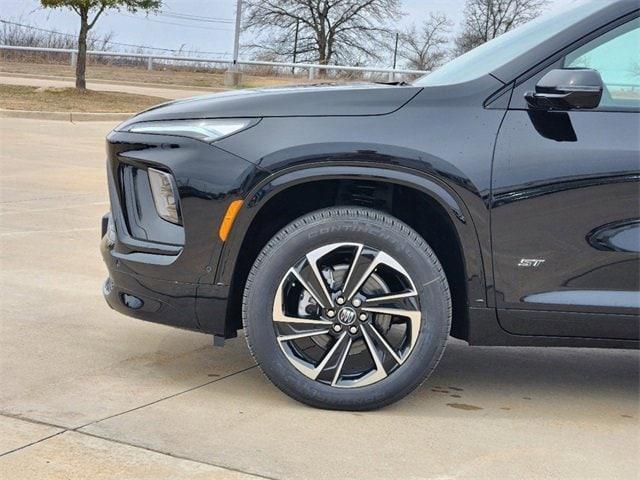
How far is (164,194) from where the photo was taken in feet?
13.1

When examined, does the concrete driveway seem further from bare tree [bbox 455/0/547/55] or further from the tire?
bare tree [bbox 455/0/547/55]

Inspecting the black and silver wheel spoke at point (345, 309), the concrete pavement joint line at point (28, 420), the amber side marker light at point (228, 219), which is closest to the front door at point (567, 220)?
the black and silver wheel spoke at point (345, 309)

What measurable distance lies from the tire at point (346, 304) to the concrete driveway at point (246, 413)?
14 cm

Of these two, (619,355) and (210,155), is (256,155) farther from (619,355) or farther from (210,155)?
(619,355)

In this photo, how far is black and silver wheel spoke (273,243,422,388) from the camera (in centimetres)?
386

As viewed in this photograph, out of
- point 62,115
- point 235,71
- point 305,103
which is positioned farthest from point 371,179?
point 235,71

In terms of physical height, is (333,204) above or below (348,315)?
above

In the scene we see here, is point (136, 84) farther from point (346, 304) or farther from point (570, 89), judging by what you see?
point (570, 89)

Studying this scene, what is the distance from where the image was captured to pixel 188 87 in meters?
29.8

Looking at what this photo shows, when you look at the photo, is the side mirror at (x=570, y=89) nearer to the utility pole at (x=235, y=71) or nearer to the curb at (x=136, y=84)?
the curb at (x=136, y=84)

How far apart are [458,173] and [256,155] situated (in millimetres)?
793

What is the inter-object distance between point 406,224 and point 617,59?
1.09 meters

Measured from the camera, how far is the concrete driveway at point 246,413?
3.41m

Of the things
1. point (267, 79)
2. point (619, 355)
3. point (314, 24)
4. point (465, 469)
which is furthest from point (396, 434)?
point (314, 24)
